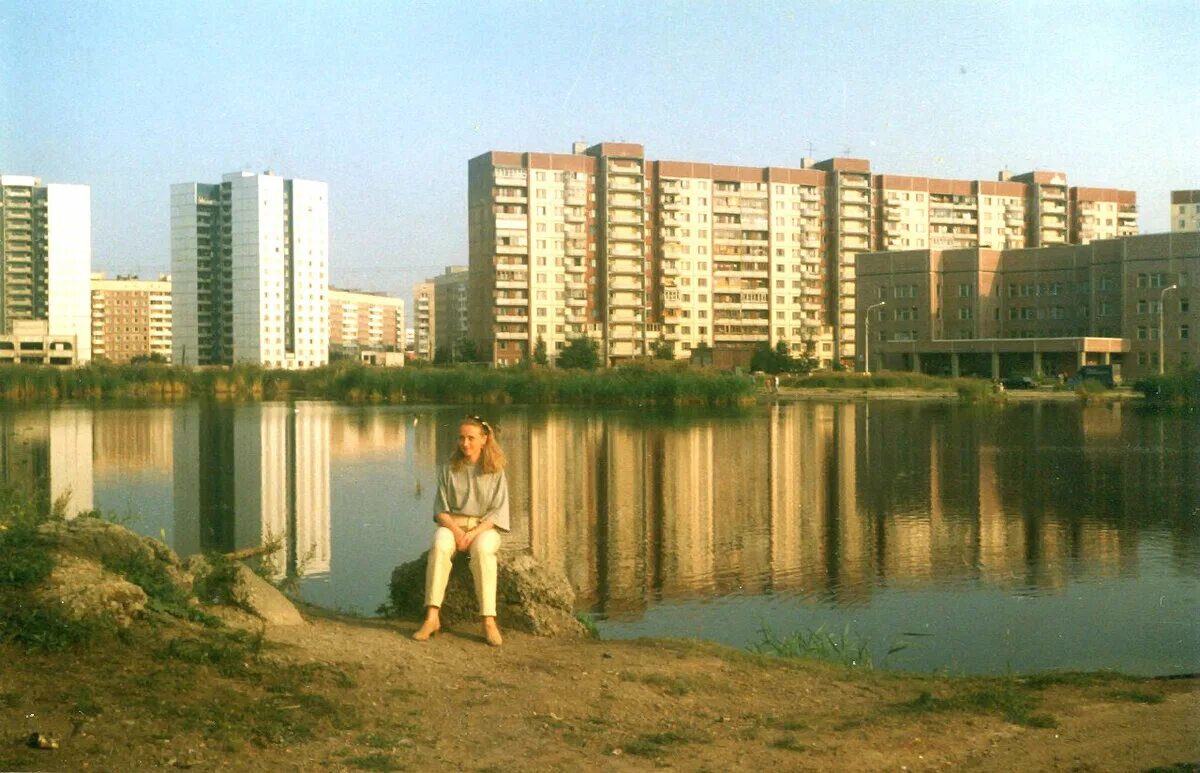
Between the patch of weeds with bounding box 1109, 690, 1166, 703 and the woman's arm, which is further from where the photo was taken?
the woman's arm

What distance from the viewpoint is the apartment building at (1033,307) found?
96.0 meters

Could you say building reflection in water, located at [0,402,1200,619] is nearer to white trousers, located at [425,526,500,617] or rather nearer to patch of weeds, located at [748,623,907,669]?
patch of weeds, located at [748,623,907,669]

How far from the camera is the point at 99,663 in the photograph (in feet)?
20.6

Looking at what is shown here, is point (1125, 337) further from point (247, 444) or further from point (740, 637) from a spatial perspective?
point (740, 637)

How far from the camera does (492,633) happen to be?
8.13 metres

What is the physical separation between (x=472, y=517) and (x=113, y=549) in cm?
236

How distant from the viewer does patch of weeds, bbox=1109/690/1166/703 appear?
7.19m

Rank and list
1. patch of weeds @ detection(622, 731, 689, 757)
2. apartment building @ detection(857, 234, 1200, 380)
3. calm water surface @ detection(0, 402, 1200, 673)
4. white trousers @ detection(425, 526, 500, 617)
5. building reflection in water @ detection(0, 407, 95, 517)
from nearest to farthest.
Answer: patch of weeds @ detection(622, 731, 689, 757) → white trousers @ detection(425, 526, 500, 617) → calm water surface @ detection(0, 402, 1200, 673) → building reflection in water @ detection(0, 407, 95, 517) → apartment building @ detection(857, 234, 1200, 380)

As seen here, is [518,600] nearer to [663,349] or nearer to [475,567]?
[475,567]

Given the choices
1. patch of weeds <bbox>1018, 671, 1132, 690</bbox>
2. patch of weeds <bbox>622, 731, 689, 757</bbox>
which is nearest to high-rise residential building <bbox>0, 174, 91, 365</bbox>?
patch of weeds <bbox>622, 731, 689, 757</bbox>

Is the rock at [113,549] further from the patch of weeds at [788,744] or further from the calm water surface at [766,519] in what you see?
the patch of weeds at [788,744]

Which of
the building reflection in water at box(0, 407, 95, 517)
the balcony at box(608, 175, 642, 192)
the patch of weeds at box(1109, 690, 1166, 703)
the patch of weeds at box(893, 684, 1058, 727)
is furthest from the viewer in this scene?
the balcony at box(608, 175, 642, 192)

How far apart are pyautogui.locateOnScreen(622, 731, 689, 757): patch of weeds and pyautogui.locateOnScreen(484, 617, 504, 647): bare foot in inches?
82.1

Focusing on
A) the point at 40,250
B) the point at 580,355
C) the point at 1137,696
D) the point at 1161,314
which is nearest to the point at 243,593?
the point at 1137,696
